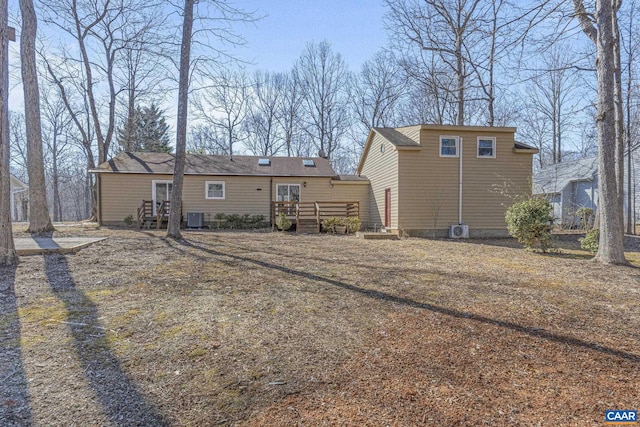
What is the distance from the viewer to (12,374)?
93.3 inches

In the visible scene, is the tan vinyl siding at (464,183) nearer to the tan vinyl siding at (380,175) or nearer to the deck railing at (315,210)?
the tan vinyl siding at (380,175)

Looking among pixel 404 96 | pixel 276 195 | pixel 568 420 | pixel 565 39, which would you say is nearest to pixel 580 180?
pixel 404 96

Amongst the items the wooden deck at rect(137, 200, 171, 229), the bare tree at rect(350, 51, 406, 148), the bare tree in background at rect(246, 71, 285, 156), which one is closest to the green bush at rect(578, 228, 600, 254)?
the wooden deck at rect(137, 200, 171, 229)

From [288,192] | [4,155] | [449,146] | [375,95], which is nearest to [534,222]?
[449,146]

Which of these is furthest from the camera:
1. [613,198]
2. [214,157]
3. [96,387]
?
[214,157]

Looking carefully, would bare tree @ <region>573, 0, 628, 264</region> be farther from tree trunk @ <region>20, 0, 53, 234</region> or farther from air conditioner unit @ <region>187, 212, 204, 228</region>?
air conditioner unit @ <region>187, 212, 204, 228</region>

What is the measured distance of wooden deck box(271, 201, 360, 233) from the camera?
1405 centimetres

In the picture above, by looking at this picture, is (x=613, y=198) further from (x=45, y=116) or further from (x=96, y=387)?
(x=45, y=116)

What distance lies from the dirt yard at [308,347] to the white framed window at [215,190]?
1020 cm

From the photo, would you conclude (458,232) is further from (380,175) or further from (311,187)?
(311,187)

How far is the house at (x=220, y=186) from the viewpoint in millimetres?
14773

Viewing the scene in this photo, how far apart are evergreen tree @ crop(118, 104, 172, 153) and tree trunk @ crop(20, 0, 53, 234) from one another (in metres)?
16.2

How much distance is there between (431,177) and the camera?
40.9 feet

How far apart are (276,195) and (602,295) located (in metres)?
13.0
